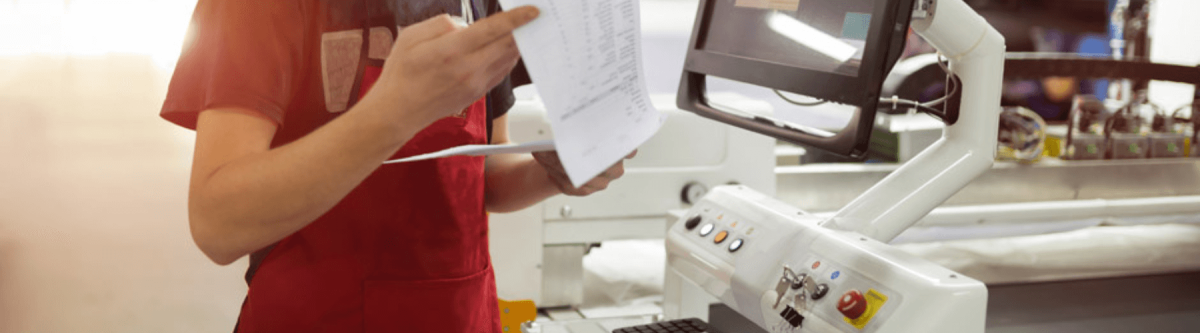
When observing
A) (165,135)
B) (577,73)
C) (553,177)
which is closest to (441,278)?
(553,177)

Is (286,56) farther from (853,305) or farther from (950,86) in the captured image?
(950,86)

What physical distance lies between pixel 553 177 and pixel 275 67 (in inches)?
15.1

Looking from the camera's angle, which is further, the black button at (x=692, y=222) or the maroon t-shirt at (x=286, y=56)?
the black button at (x=692, y=222)

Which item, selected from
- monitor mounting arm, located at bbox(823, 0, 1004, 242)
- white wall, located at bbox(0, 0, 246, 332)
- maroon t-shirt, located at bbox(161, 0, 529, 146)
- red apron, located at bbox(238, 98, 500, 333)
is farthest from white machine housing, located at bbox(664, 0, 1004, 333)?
white wall, located at bbox(0, 0, 246, 332)

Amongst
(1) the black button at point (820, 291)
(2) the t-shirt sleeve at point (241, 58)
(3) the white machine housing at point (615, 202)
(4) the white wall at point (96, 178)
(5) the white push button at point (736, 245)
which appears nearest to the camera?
(2) the t-shirt sleeve at point (241, 58)

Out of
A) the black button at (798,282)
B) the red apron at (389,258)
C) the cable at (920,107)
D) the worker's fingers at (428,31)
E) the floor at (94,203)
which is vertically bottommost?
the floor at (94,203)

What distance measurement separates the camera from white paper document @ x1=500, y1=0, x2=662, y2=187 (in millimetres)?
725

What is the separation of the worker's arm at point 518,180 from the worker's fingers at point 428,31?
381mm

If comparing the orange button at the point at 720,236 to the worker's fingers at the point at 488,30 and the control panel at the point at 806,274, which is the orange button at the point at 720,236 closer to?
the control panel at the point at 806,274

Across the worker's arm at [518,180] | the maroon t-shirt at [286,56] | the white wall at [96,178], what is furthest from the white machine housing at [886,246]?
the white wall at [96,178]

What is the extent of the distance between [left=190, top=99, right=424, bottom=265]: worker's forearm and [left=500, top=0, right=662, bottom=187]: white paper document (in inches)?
4.9

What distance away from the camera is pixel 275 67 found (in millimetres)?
887

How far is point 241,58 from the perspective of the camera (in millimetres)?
870

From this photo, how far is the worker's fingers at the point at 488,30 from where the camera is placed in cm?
70
